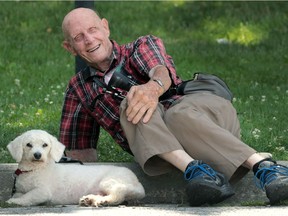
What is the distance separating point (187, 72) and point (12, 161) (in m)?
3.95

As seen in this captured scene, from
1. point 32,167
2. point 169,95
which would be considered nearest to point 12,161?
point 32,167

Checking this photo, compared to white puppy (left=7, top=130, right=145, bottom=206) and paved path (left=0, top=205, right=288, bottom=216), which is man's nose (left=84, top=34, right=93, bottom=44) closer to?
white puppy (left=7, top=130, right=145, bottom=206)

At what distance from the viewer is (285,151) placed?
25.4 ft

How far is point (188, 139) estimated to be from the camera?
643cm

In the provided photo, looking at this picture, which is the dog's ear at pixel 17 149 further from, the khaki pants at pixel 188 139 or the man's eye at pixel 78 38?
the man's eye at pixel 78 38

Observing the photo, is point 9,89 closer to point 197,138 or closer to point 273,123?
point 273,123

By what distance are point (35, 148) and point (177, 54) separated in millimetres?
5459

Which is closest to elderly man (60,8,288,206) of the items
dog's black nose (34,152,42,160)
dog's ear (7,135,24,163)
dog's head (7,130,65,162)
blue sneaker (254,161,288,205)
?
blue sneaker (254,161,288,205)

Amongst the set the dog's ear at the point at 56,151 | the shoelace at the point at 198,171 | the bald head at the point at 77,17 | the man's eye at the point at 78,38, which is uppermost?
→ the bald head at the point at 77,17

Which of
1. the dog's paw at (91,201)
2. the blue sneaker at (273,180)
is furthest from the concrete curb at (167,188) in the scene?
the dog's paw at (91,201)

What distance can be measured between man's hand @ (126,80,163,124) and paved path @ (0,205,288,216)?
0.64 m

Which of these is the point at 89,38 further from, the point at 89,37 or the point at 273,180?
the point at 273,180

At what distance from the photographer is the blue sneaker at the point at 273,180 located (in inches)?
236

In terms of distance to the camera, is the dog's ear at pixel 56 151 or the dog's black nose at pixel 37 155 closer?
the dog's black nose at pixel 37 155
